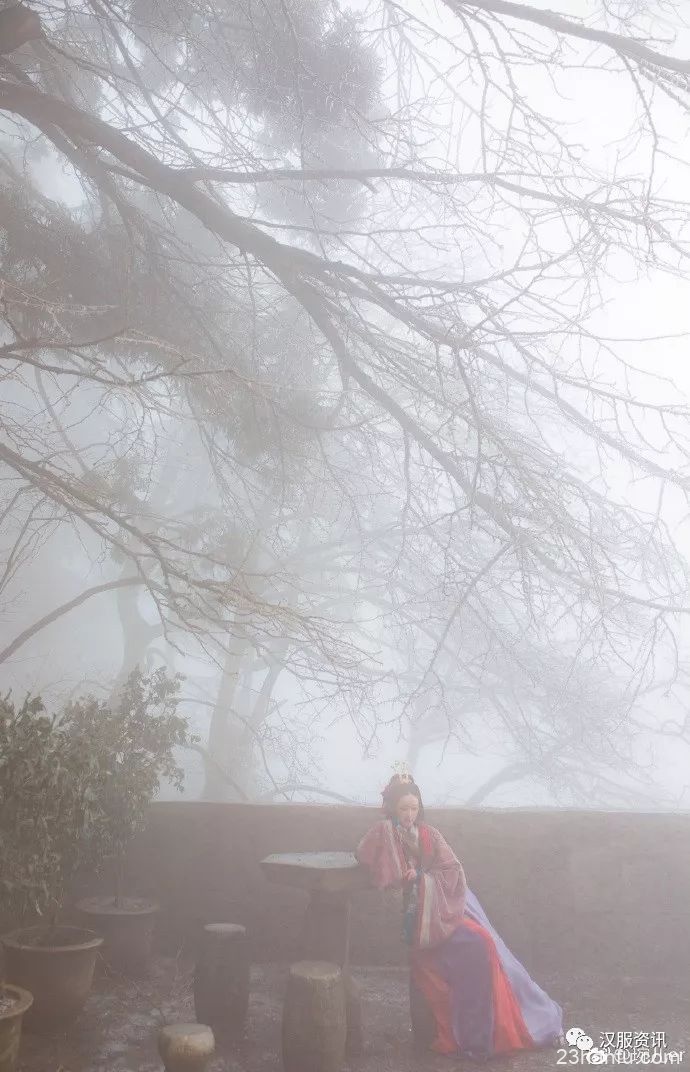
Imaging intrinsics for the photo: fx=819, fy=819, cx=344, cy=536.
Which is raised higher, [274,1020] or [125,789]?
[125,789]

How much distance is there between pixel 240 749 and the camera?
13.6 meters

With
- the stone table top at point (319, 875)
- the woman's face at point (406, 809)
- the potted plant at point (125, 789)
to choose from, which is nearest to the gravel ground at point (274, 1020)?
the potted plant at point (125, 789)

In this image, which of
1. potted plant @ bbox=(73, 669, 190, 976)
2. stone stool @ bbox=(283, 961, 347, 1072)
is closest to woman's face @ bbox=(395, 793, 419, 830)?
stone stool @ bbox=(283, 961, 347, 1072)

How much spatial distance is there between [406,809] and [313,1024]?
1.32 metres

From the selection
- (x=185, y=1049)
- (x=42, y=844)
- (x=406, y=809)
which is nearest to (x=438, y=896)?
(x=406, y=809)

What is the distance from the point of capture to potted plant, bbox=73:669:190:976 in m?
5.11

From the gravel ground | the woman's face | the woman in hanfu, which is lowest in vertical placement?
the gravel ground

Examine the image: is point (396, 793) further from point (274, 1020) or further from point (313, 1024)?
point (274, 1020)

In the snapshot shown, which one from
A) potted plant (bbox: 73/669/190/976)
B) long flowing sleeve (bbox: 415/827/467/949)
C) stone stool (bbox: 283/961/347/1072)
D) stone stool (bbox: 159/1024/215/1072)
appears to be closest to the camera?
stone stool (bbox: 159/1024/215/1072)

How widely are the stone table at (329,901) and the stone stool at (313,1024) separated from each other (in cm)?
43

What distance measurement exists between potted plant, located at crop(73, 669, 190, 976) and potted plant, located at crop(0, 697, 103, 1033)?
0.27 meters

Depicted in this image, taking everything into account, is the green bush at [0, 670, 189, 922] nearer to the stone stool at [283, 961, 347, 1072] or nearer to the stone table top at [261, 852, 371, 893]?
the stone table top at [261, 852, 371, 893]

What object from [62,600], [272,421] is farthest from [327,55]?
[62,600]

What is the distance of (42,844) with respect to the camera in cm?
436
